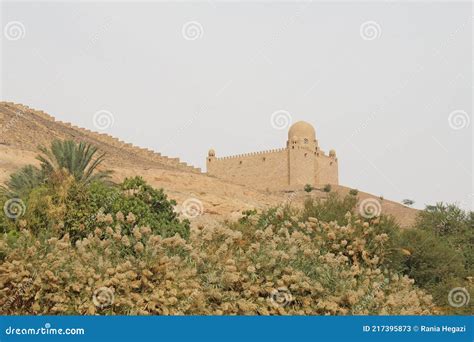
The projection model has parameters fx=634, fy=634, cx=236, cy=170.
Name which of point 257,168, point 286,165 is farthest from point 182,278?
point 257,168

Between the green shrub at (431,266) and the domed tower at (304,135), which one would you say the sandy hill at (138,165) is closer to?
the domed tower at (304,135)

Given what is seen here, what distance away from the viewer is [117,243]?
34.5 ft

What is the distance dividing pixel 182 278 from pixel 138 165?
32.6 metres

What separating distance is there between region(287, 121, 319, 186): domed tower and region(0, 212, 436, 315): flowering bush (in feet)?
164

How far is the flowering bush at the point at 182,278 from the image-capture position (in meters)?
9.20

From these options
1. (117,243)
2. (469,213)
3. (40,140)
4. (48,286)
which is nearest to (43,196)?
(117,243)

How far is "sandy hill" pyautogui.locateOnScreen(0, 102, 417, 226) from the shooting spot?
32.2 meters

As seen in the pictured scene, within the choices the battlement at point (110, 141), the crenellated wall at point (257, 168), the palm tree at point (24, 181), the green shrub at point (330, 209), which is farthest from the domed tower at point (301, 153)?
the green shrub at point (330, 209)

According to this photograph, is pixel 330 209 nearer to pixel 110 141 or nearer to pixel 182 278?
pixel 182 278

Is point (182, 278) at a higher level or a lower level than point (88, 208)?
lower

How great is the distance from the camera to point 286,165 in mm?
62594

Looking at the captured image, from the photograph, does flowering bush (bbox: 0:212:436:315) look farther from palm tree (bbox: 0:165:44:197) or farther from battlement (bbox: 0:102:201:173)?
battlement (bbox: 0:102:201:173)

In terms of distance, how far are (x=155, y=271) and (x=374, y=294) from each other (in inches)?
158

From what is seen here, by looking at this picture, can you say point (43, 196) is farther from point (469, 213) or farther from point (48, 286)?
point (469, 213)
